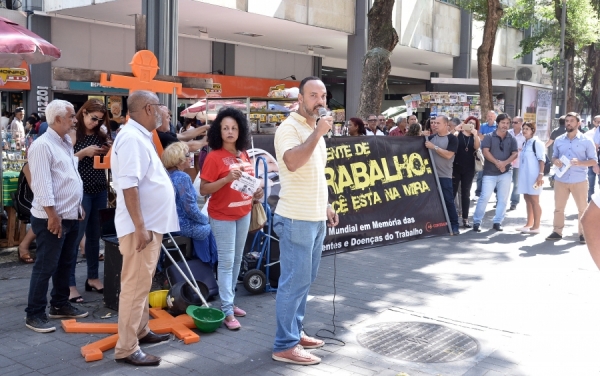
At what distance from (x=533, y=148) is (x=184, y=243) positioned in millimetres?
7193

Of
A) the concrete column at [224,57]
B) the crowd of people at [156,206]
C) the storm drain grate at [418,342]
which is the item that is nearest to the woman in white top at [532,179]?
the storm drain grate at [418,342]

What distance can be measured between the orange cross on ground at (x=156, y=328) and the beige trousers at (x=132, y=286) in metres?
0.35

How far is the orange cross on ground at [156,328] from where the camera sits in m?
5.11

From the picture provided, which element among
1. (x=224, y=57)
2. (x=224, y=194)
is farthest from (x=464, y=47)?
(x=224, y=194)

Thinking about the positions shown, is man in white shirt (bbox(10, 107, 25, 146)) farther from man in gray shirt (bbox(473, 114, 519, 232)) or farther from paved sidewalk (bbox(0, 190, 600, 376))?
man in gray shirt (bbox(473, 114, 519, 232))

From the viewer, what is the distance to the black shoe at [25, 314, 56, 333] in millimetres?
5479

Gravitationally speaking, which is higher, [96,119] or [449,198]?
[96,119]

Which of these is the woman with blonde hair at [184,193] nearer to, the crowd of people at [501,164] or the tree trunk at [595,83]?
the crowd of people at [501,164]

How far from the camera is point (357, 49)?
22438mm

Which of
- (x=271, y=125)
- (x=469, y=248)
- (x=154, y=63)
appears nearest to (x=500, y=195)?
(x=469, y=248)

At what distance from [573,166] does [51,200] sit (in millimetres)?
8177

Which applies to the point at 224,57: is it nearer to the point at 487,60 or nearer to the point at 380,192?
the point at 487,60

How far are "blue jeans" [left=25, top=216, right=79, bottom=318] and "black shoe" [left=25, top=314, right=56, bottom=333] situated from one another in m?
0.03

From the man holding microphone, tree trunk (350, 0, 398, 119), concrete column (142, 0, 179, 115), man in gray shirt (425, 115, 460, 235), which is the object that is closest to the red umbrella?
concrete column (142, 0, 179, 115)
